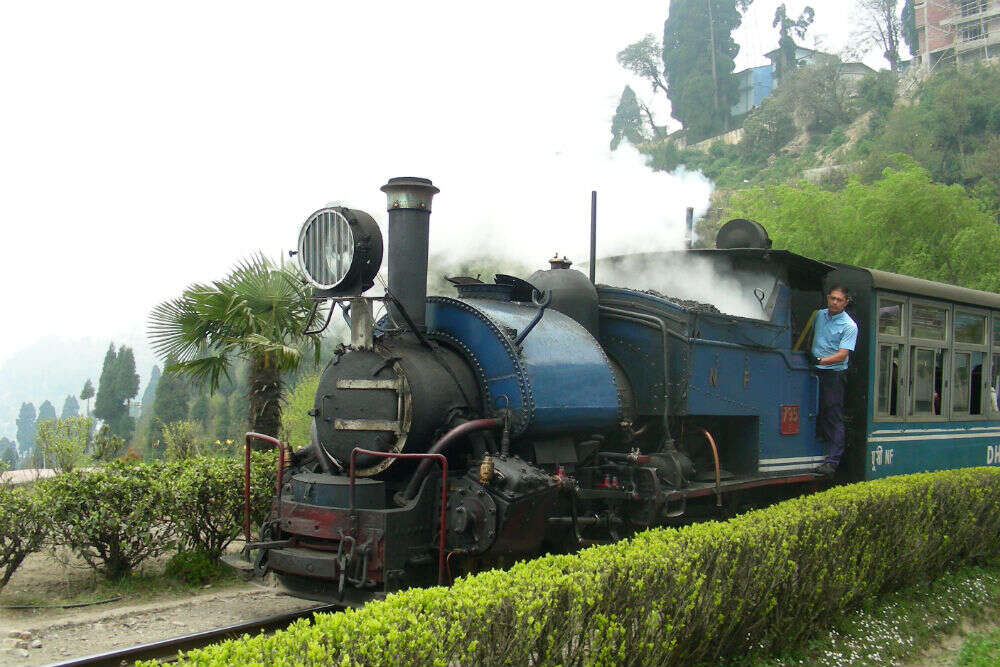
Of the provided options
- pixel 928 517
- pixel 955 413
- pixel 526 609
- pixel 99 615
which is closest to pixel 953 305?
pixel 955 413

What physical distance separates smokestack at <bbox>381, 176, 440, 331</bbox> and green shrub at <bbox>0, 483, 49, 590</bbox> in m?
3.47

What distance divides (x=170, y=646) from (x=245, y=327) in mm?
5636

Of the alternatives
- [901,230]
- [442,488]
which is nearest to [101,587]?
[442,488]

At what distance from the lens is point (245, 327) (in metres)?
10.4

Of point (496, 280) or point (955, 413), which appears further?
point (955, 413)

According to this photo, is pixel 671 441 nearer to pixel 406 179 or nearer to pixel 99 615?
pixel 406 179

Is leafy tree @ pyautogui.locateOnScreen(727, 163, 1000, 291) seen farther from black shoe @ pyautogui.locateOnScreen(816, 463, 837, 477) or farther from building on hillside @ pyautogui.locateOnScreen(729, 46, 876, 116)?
building on hillside @ pyautogui.locateOnScreen(729, 46, 876, 116)

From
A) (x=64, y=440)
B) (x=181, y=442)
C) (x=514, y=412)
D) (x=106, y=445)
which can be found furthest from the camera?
(x=106, y=445)

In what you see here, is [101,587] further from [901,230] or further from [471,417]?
[901,230]

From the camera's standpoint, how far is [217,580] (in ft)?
24.4

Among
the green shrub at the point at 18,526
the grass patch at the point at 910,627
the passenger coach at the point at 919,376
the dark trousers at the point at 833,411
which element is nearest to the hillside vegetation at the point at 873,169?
the passenger coach at the point at 919,376

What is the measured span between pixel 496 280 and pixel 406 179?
57.0 inches

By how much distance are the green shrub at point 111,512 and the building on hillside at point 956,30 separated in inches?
3202

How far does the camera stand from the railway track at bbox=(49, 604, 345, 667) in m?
4.93
